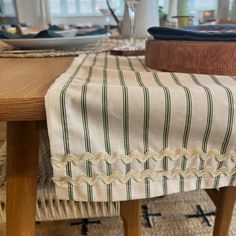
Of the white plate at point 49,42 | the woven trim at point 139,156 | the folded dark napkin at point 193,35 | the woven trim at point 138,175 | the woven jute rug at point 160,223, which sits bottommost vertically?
the woven jute rug at point 160,223

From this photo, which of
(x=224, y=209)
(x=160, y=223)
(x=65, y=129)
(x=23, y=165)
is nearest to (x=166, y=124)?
(x=65, y=129)

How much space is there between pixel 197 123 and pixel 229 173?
0.10m

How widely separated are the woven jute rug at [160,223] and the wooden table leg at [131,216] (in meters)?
0.48

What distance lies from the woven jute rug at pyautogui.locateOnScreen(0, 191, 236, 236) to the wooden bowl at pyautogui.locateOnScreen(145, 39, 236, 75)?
768mm

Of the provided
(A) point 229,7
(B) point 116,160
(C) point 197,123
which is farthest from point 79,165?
(A) point 229,7

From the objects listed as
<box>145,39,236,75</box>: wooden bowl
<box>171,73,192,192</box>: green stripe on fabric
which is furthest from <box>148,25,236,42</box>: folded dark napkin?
<box>171,73,192,192</box>: green stripe on fabric

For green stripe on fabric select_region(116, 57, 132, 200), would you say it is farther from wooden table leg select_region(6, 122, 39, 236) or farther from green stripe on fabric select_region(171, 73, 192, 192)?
wooden table leg select_region(6, 122, 39, 236)

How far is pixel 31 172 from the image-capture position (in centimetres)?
54

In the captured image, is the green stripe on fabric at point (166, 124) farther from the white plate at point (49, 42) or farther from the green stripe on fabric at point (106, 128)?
the white plate at point (49, 42)

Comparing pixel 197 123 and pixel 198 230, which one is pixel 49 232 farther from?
pixel 197 123

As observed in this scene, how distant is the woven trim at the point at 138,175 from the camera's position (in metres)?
0.39

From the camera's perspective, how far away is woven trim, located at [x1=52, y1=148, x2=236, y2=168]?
38 centimetres

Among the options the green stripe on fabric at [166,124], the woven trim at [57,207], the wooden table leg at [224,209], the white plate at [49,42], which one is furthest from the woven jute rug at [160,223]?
the green stripe on fabric at [166,124]

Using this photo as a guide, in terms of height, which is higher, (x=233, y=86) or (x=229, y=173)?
(x=233, y=86)
